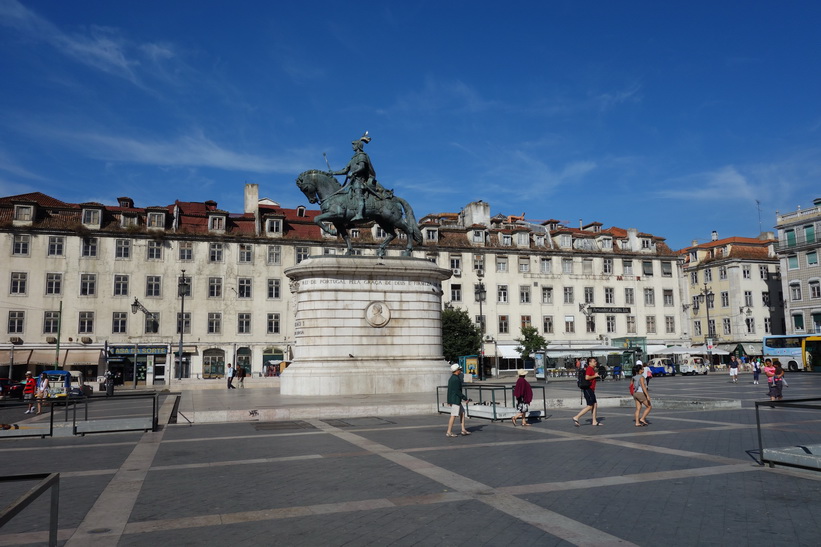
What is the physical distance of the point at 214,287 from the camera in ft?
199

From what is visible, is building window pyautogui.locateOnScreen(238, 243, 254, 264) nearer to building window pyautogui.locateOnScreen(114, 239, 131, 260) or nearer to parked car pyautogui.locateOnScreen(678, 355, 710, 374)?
building window pyautogui.locateOnScreen(114, 239, 131, 260)

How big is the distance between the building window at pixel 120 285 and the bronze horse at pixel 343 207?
120ft

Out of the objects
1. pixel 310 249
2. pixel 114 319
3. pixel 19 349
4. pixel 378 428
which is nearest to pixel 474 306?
pixel 310 249

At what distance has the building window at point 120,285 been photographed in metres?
58.3

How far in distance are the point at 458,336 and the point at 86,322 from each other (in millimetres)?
33147

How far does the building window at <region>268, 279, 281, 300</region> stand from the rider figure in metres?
35.6

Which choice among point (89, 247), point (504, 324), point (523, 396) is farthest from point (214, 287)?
point (523, 396)

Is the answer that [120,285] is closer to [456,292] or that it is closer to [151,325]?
[151,325]

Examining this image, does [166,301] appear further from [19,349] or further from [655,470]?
[655,470]

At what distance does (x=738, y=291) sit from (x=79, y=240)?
236 feet

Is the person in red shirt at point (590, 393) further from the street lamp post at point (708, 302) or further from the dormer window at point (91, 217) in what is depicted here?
the street lamp post at point (708, 302)

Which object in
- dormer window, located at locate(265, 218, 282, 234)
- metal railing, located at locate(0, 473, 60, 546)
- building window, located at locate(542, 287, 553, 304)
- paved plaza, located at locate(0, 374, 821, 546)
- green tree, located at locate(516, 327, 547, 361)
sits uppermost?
dormer window, located at locate(265, 218, 282, 234)

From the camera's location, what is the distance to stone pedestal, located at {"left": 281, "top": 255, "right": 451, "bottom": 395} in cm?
2644

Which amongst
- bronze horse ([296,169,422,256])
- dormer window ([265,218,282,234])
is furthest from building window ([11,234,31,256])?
bronze horse ([296,169,422,256])
